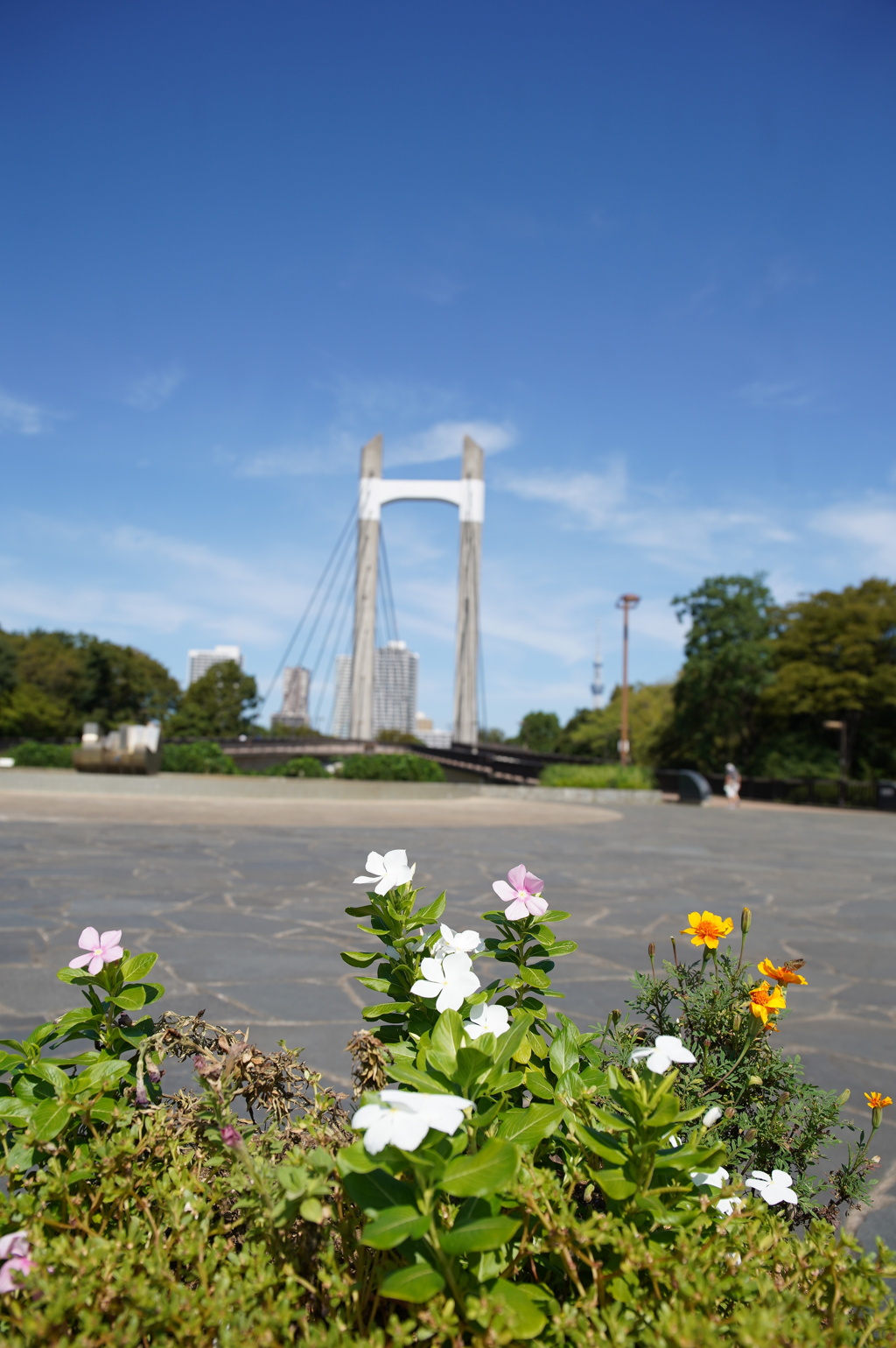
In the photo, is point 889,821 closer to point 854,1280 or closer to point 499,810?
point 499,810

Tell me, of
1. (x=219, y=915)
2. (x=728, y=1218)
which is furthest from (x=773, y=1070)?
(x=219, y=915)

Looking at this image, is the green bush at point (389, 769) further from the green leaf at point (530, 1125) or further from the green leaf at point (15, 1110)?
the green leaf at point (530, 1125)

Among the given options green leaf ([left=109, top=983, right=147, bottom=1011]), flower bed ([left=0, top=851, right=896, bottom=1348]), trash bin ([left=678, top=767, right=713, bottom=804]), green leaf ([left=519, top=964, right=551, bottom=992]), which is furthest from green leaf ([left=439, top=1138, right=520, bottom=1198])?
trash bin ([left=678, top=767, right=713, bottom=804])

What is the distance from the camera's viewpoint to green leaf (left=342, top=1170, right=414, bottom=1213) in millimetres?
849

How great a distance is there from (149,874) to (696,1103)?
16.7 feet

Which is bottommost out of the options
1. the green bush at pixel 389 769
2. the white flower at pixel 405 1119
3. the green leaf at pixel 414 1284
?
the green bush at pixel 389 769

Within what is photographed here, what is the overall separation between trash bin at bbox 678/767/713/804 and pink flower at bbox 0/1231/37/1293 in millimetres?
21302

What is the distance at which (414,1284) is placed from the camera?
2.57ft

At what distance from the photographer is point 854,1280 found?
0.90m

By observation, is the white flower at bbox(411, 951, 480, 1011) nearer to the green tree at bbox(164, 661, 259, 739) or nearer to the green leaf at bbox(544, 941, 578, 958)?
the green leaf at bbox(544, 941, 578, 958)

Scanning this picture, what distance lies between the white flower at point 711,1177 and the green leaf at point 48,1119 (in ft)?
2.48

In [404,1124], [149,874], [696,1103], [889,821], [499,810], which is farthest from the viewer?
[889,821]

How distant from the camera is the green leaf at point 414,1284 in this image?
30.3 inches

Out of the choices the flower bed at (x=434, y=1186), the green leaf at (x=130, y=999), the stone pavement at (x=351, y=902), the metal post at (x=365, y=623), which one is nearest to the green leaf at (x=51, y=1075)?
the flower bed at (x=434, y=1186)
